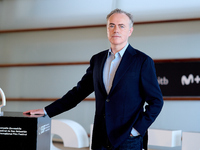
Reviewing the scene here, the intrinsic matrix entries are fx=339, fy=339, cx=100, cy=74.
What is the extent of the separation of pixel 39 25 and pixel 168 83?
6.11ft

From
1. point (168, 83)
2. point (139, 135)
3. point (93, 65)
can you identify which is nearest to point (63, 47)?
point (168, 83)

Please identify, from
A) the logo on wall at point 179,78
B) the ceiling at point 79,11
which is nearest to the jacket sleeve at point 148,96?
the logo on wall at point 179,78

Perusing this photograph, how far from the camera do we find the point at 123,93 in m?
1.56

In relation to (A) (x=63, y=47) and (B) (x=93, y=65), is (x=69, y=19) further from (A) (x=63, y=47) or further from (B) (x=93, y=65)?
(B) (x=93, y=65)

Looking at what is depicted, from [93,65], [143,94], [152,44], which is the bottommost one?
[143,94]

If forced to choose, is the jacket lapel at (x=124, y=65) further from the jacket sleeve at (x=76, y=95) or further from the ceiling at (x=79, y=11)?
the ceiling at (x=79, y=11)

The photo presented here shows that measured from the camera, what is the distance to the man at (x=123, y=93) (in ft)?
5.11

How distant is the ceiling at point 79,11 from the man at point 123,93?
7.75 ft

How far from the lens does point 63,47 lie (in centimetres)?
443

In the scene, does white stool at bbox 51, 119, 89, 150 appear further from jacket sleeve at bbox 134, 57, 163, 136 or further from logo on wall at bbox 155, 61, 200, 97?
jacket sleeve at bbox 134, 57, 163, 136

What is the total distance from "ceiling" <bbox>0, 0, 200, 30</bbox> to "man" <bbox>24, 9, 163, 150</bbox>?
236 cm

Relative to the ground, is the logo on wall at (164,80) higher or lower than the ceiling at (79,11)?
lower

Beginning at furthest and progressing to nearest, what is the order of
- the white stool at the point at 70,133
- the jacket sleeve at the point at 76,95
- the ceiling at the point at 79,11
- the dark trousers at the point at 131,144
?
the ceiling at the point at 79,11 → the white stool at the point at 70,133 → the jacket sleeve at the point at 76,95 → the dark trousers at the point at 131,144

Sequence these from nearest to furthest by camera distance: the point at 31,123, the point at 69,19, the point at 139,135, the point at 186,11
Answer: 1. the point at 31,123
2. the point at 139,135
3. the point at 186,11
4. the point at 69,19
